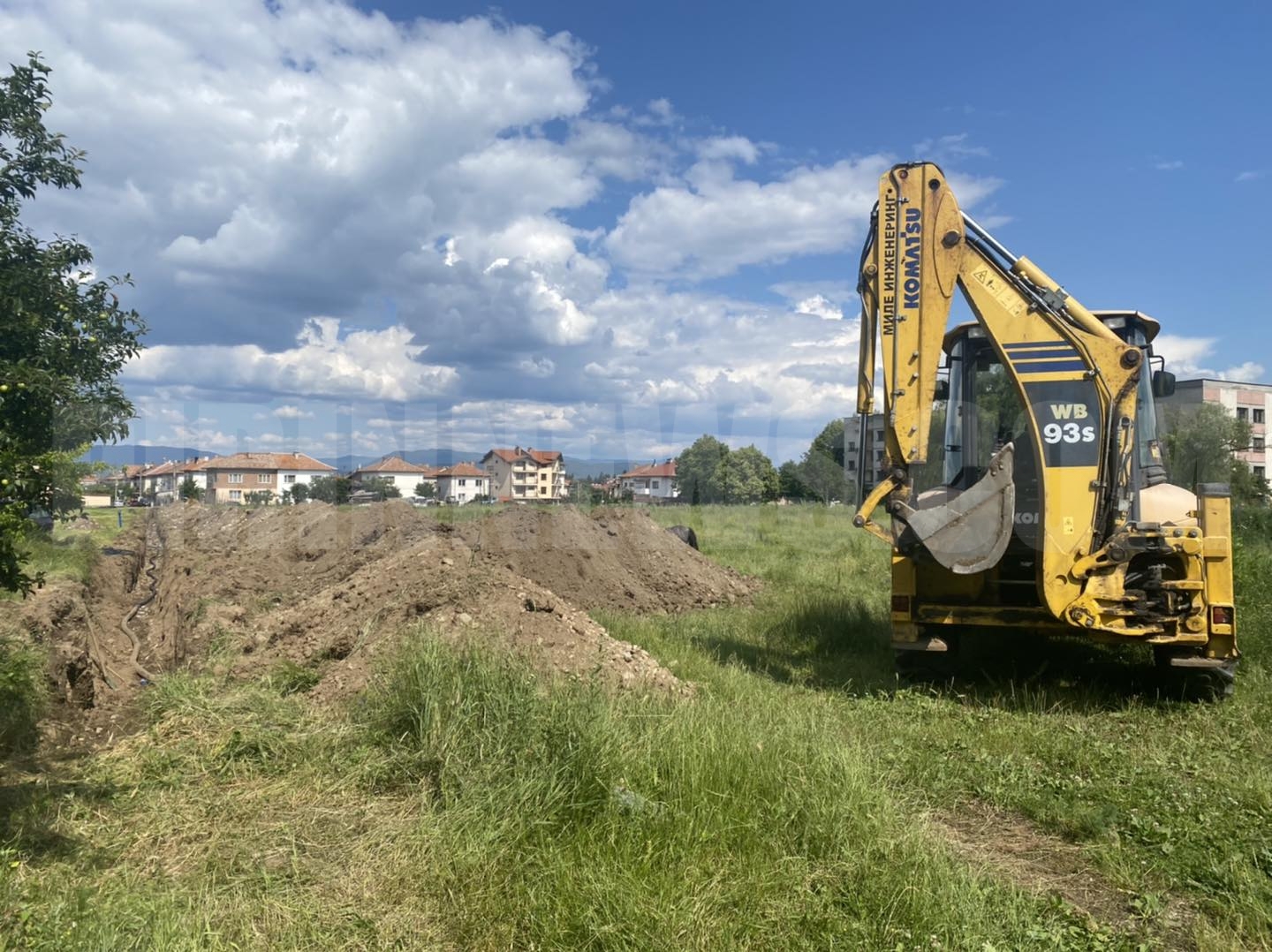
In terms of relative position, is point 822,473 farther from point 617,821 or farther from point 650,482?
point 617,821

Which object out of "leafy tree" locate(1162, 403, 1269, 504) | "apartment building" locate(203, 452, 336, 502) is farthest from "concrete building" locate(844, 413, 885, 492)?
"apartment building" locate(203, 452, 336, 502)

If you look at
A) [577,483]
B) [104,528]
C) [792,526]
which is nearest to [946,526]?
[792,526]

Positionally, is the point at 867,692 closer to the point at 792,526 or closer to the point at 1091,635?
the point at 1091,635

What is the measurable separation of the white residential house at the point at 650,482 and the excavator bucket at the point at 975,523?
3018 centimetres

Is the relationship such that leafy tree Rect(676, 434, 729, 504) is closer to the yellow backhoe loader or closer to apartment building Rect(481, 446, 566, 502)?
apartment building Rect(481, 446, 566, 502)

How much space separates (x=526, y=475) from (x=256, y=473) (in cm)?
1807

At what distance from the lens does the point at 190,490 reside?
46.2 metres

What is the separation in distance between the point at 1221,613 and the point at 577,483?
877 inches

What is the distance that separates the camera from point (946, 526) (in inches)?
258

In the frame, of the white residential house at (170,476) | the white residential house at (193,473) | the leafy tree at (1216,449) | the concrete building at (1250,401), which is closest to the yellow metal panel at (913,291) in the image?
the leafy tree at (1216,449)

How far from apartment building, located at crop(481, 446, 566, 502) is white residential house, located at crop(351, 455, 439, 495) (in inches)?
107

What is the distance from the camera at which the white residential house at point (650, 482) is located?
39647 millimetres

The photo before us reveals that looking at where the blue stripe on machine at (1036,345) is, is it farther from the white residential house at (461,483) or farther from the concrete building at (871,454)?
the white residential house at (461,483)

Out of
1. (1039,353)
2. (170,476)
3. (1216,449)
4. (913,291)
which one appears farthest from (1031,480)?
(170,476)
